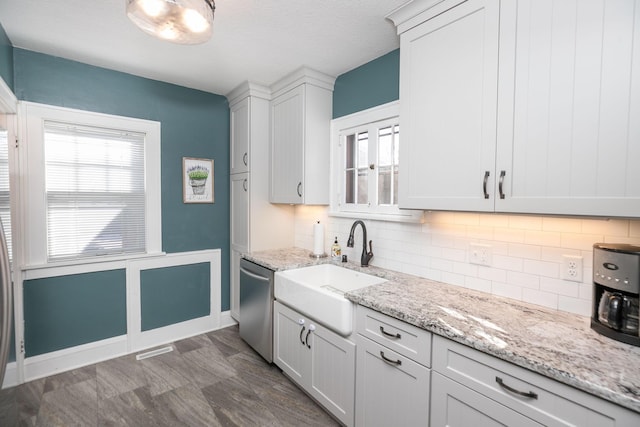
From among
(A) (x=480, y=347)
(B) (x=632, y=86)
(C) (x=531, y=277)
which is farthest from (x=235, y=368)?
(B) (x=632, y=86)

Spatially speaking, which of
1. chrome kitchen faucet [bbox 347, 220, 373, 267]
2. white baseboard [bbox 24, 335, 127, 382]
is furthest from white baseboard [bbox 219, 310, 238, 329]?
chrome kitchen faucet [bbox 347, 220, 373, 267]

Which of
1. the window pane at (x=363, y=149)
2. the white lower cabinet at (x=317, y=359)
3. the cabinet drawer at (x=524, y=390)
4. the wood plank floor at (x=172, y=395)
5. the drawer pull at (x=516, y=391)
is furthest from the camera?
the window pane at (x=363, y=149)

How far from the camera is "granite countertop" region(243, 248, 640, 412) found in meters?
0.93

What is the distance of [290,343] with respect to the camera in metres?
2.25

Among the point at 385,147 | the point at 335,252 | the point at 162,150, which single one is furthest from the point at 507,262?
the point at 162,150

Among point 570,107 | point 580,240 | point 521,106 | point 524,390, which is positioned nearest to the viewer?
point 524,390

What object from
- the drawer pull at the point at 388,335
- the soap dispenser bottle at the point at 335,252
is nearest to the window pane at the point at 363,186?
the soap dispenser bottle at the point at 335,252

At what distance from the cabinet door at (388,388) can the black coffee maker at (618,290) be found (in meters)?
0.74

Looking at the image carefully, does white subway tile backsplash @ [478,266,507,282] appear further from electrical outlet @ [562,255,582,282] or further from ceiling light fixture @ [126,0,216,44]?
ceiling light fixture @ [126,0,216,44]

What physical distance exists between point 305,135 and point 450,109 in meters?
1.36

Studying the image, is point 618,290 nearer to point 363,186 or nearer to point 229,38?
point 363,186

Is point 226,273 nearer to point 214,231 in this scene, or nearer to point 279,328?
point 214,231

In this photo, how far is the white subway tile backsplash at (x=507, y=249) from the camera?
1.39 metres

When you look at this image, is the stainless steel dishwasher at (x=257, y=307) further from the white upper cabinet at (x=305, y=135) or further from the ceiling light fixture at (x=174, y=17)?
the ceiling light fixture at (x=174, y=17)
